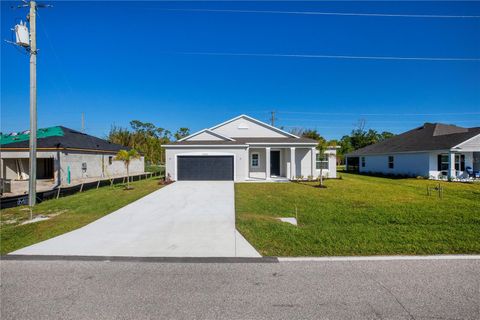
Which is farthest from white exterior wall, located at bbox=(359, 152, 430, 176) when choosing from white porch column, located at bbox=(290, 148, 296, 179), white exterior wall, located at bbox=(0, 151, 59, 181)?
white exterior wall, located at bbox=(0, 151, 59, 181)

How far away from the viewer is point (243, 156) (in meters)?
18.0

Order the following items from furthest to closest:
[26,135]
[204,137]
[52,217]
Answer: [26,135]
[204,137]
[52,217]

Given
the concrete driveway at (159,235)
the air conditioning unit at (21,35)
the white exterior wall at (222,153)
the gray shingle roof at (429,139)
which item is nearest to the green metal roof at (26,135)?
the white exterior wall at (222,153)

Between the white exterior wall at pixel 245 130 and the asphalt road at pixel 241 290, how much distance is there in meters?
18.4

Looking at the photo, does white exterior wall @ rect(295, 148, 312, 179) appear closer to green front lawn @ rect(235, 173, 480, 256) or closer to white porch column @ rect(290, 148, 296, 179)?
white porch column @ rect(290, 148, 296, 179)

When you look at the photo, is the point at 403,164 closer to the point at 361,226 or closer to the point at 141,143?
the point at 361,226

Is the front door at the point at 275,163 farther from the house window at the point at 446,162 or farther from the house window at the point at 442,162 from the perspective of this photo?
the house window at the point at 442,162

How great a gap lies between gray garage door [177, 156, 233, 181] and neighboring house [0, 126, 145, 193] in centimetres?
662

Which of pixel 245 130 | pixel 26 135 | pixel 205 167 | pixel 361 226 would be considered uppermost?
→ pixel 245 130

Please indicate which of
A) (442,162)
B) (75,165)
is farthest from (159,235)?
(442,162)

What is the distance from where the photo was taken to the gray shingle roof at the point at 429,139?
773 inches

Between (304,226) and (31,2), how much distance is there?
48.1 ft

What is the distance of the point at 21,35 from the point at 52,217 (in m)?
7.96

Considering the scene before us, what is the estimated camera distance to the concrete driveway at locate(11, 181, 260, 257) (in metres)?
5.16
